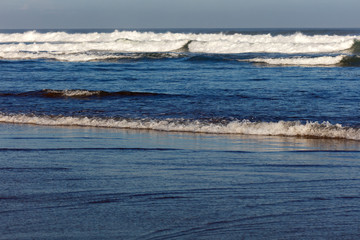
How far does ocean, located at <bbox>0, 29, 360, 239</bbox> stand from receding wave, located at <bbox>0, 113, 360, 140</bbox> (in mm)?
18

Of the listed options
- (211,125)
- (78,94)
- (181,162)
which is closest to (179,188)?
(181,162)

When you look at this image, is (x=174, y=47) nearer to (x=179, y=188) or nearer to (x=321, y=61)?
(x=321, y=61)

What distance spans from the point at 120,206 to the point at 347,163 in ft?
9.45

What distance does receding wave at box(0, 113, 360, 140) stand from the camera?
7.31 metres

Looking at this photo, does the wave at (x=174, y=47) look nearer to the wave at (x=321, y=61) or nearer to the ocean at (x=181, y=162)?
the wave at (x=321, y=61)

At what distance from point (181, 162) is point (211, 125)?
8.14 feet

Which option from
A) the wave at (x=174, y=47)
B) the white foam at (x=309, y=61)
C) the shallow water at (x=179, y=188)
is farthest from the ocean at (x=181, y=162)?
the wave at (x=174, y=47)

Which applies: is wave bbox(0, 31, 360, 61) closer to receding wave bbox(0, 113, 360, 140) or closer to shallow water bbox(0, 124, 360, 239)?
receding wave bbox(0, 113, 360, 140)

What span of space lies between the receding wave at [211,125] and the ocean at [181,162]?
18 mm

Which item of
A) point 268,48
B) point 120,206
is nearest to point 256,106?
point 120,206

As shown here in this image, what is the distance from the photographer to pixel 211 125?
7.96m

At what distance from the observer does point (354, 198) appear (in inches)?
167

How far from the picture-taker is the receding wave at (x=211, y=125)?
7.31 m

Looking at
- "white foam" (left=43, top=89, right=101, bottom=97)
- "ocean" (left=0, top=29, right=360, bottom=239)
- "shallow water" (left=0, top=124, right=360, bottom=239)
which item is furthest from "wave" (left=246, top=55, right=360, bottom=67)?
"shallow water" (left=0, top=124, right=360, bottom=239)
